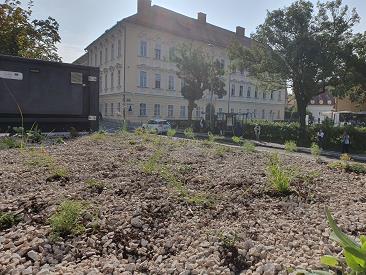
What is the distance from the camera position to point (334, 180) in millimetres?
6605

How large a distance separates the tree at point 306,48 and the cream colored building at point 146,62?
50.3 feet

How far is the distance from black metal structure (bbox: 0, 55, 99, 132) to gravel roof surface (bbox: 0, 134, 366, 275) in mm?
4885

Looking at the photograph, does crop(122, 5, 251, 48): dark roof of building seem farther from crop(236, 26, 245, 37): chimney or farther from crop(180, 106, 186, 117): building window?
A: crop(180, 106, 186, 117): building window

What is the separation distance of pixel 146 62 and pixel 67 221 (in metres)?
44.2

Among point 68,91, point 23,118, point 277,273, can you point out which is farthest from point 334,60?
point 277,273

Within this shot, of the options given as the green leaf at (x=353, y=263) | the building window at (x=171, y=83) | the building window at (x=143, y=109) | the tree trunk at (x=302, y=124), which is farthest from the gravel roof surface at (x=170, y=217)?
the building window at (x=171, y=83)

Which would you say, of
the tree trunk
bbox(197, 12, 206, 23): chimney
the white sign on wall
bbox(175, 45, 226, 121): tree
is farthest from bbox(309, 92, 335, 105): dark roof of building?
the white sign on wall

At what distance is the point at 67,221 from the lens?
3.82m

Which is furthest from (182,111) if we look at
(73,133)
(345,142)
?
(73,133)

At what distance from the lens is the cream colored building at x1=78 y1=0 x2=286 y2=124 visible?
44.9 metres

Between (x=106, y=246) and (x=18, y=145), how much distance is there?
6.73 metres

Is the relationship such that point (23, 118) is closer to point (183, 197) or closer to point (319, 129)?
point (183, 197)

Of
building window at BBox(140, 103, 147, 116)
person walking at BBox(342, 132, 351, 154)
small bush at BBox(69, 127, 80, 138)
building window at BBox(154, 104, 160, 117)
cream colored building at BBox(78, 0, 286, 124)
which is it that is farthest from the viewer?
building window at BBox(154, 104, 160, 117)

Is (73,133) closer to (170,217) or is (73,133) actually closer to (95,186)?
(95,186)
